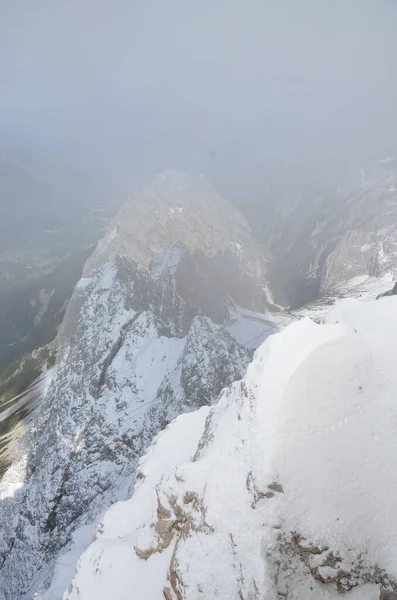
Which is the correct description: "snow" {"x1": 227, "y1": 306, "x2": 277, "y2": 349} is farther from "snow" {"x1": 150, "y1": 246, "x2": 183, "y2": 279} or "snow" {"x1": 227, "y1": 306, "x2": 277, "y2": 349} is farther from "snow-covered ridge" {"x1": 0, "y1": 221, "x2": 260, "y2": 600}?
"snow" {"x1": 150, "y1": 246, "x2": 183, "y2": 279}

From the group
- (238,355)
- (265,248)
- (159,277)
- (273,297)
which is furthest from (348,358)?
(265,248)

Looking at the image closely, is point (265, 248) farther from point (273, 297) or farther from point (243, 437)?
point (243, 437)

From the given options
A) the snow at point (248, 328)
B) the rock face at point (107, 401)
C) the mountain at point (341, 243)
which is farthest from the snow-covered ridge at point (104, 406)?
the mountain at point (341, 243)

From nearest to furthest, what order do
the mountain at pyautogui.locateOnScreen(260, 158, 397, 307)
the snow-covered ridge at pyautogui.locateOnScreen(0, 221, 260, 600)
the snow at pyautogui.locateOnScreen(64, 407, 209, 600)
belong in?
1. the snow at pyautogui.locateOnScreen(64, 407, 209, 600)
2. the snow-covered ridge at pyautogui.locateOnScreen(0, 221, 260, 600)
3. the mountain at pyautogui.locateOnScreen(260, 158, 397, 307)

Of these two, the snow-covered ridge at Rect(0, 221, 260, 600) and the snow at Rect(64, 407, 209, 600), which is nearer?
the snow at Rect(64, 407, 209, 600)

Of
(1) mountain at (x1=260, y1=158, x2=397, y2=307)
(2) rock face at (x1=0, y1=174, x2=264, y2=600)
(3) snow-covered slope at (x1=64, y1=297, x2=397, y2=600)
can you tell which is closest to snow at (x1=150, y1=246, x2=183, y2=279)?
(2) rock face at (x1=0, y1=174, x2=264, y2=600)

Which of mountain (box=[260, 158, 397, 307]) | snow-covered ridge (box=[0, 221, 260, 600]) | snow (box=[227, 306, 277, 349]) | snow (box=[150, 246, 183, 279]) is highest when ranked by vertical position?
snow (box=[150, 246, 183, 279])

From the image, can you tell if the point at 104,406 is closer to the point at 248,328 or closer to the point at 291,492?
the point at 248,328

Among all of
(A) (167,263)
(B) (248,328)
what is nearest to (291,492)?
(B) (248,328)
